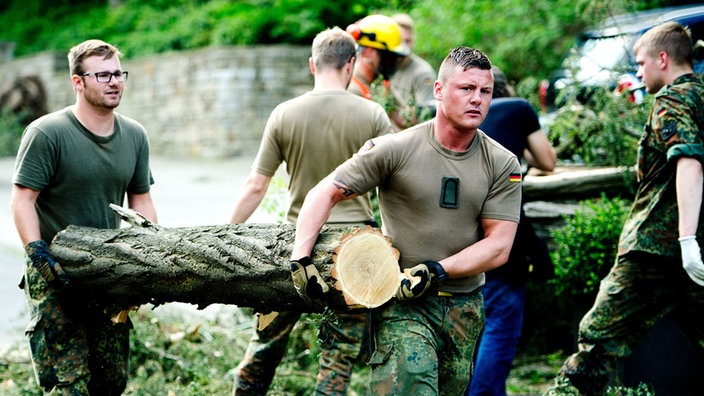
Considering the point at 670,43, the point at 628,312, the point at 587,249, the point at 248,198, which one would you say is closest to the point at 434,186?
the point at 248,198

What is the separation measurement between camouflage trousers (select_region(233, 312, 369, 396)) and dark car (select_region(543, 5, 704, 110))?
2963 millimetres

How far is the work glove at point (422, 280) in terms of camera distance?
3.74 m

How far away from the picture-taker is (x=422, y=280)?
147 inches

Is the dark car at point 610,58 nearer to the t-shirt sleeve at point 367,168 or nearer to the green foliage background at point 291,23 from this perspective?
the green foliage background at point 291,23

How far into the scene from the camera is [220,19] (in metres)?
18.9

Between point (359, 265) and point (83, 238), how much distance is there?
153 cm

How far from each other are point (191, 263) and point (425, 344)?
1212 mm

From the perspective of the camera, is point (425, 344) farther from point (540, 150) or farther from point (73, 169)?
point (73, 169)

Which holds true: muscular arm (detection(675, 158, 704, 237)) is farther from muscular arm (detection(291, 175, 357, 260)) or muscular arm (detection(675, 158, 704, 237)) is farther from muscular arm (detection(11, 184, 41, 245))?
muscular arm (detection(11, 184, 41, 245))

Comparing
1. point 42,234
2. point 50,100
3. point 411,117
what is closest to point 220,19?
point 50,100

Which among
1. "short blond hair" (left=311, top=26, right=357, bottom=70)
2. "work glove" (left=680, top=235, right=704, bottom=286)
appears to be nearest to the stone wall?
"short blond hair" (left=311, top=26, right=357, bottom=70)

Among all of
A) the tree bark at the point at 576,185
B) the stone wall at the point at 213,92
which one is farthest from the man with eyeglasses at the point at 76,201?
the stone wall at the point at 213,92

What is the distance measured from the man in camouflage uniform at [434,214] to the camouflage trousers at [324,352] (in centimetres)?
57

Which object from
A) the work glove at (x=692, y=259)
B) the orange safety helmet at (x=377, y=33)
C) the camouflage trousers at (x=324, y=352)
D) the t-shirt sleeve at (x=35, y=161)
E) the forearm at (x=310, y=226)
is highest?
the orange safety helmet at (x=377, y=33)
